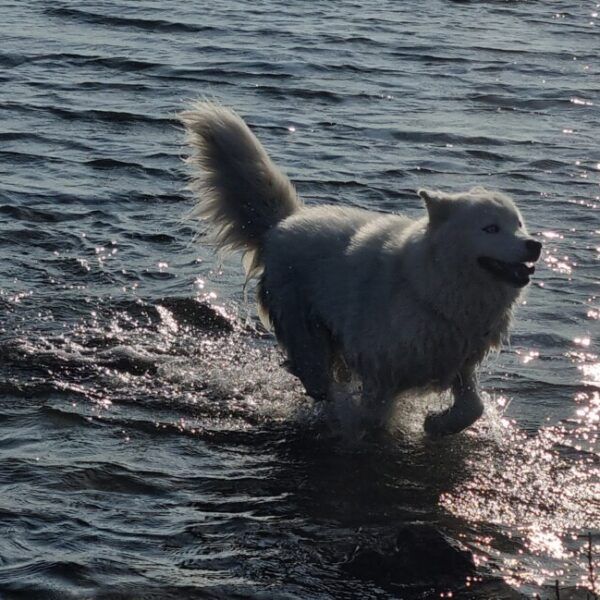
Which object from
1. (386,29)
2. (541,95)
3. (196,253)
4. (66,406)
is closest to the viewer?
(66,406)

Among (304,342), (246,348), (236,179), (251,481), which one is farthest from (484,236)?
(246,348)

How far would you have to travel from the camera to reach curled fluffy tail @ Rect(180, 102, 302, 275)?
8547 mm

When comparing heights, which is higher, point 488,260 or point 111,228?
point 488,260

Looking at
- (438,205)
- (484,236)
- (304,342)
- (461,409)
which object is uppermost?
(438,205)

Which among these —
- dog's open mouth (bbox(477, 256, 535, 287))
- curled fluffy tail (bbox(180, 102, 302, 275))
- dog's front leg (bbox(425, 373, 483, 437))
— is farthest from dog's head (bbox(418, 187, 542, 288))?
curled fluffy tail (bbox(180, 102, 302, 275))

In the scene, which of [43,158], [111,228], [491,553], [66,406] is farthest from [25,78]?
[491,553]

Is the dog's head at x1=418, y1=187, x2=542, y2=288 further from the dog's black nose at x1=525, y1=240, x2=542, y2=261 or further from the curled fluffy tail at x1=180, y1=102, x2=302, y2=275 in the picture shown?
the curled fluffy tail at x1=180, y1=102, x2=302, y2=275

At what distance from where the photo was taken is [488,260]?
7.05m

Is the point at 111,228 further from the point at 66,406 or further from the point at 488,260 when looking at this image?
the point at 488,260

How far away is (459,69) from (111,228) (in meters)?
7.51


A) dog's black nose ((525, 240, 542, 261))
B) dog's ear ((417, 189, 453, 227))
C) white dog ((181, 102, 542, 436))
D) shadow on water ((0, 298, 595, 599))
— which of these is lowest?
shadow on water ((0, 298, 595, 599))

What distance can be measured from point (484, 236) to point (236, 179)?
2.13 meters

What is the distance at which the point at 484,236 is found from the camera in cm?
707

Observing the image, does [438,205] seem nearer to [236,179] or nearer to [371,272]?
[371,272]
